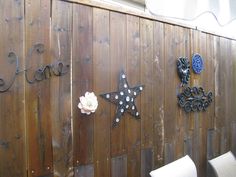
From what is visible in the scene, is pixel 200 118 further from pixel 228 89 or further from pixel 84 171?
pixel 84 171

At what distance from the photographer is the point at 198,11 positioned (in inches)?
84.4

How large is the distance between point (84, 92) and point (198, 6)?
120cm

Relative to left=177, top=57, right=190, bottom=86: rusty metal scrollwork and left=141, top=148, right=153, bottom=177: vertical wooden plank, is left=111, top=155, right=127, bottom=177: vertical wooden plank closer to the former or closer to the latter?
left=141, top=148, right=153, bottom=177: vertical wooden plank

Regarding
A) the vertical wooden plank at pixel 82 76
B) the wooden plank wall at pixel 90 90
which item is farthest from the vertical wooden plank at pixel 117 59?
the vertical wooden plank at pixel 82 76

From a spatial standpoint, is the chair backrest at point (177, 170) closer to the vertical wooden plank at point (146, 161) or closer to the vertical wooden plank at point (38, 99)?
the vertical wooden plank at point (146, 161)

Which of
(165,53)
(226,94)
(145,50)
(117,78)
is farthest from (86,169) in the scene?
(226,94)

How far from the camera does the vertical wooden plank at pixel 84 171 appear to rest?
1.62m

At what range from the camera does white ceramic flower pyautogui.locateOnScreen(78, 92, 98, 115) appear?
63.1 inches

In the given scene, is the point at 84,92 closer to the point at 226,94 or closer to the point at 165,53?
the point at 165,53

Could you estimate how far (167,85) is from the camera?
86.0 inches

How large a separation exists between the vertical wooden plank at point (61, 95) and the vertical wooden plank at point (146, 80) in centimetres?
62

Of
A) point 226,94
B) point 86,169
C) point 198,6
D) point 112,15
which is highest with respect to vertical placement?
point 198,6

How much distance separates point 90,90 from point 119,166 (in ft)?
1.91

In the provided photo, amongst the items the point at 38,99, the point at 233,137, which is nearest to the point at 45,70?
the point at 38,99
